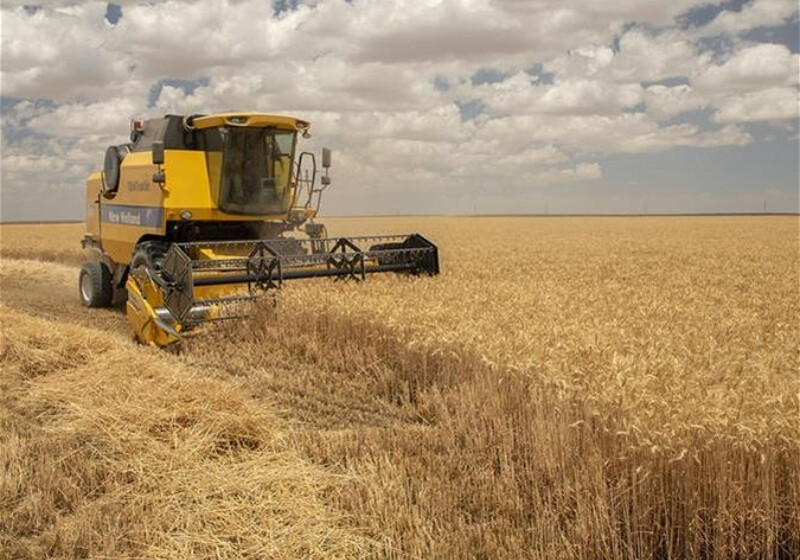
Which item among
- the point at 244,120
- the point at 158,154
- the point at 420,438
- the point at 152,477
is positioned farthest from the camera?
the point at 244,120

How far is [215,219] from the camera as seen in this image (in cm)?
945

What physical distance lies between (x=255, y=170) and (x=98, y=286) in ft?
12.5

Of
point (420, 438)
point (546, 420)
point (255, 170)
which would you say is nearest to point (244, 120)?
point (255, 170)

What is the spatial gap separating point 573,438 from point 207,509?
1.92 meters

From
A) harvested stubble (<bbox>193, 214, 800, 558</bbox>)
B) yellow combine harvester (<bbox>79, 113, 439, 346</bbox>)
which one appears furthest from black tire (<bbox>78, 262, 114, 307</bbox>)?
harvested stubble (<bbox>193, 214, 800, 558</bbox>)

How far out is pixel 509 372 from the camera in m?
4.44

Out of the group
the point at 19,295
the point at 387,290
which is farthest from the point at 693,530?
the point at 19,295

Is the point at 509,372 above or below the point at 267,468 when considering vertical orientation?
above

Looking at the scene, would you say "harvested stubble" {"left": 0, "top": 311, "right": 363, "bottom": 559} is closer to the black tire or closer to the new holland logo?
the new holland logo

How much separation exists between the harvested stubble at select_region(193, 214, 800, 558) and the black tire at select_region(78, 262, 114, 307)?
5.03 meters

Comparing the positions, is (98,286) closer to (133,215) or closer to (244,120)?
(133,215)

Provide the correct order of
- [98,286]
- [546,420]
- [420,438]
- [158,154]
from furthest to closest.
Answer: [98,286] < [158,154] < [420,438] < [546,420]

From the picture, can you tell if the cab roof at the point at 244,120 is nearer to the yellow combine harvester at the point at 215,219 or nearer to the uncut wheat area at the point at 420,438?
the yellow combine harvester at the point at 215,219

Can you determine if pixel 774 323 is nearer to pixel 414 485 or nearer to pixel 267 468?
pixel 414 485
